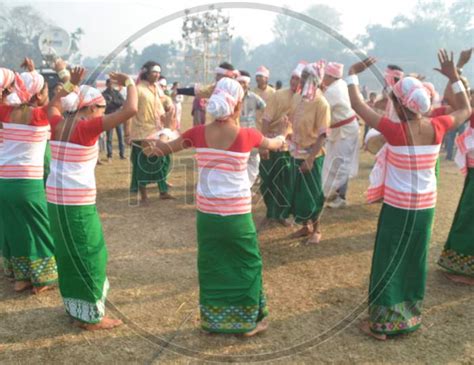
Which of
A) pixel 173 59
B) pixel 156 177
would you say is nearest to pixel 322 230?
pixel 156 177

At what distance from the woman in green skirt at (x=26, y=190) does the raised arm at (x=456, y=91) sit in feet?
11.5

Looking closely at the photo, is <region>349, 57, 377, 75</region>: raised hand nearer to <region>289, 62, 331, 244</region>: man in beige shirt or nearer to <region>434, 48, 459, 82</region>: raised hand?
<region>434, 48, 459, 82</region>: raised hand

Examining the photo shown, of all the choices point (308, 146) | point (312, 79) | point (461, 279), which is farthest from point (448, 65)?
point (461, 279)

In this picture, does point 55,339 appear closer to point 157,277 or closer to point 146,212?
point 157,277

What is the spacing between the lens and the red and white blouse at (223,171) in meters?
3.25

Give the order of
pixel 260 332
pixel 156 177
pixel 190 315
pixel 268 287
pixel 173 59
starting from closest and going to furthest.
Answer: pixel 260 332
pixel 190 315
pixel 268 287
pixel 156 177
pixel 173 59

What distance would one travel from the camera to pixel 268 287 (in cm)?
444

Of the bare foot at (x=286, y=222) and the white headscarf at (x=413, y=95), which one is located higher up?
the white headscarf at (x=413, y=95)

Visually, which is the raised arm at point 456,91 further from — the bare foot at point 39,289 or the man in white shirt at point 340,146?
the bare foot at point 39,289

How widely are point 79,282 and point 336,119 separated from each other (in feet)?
14.4

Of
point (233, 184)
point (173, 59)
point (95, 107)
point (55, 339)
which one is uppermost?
point (173, 59)

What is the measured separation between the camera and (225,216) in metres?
3.30

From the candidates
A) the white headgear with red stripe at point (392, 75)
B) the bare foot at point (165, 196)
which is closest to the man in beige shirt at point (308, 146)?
the white headgear with red stripe at point (392, 75)

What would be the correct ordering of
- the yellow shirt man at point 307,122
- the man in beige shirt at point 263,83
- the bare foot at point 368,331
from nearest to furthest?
the bare foot at point 368,331
the yellow shirt man at point 307,122
the man in beige shirt at point 263,83
